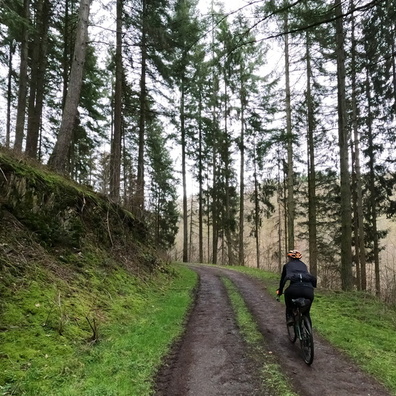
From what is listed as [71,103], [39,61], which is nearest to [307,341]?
[71,103]

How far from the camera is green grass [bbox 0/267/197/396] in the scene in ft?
12.9

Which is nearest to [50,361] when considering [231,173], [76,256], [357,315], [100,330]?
[100,330]

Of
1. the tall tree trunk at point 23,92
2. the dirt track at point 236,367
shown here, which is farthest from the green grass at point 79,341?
the tall tree trunk at point 23,92

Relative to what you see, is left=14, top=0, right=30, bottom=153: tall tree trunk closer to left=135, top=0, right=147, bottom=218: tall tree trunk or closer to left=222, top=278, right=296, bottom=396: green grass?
left=135, top=0, right=147, bottom=218: tall tree trunk

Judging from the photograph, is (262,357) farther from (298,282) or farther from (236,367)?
(298,282)

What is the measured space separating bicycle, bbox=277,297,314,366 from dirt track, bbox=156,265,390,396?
0.16 metres

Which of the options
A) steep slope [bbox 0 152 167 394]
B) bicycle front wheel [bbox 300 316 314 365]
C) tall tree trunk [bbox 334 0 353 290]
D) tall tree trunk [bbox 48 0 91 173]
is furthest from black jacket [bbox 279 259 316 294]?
tall tree trunk [bbox 48 0 91 173]

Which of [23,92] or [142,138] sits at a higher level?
[23,92]

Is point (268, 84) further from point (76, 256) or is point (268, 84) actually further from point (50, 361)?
point (50, 361)

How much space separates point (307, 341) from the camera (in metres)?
5.19

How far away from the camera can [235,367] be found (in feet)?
15.8

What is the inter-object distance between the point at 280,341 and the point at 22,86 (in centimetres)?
1489

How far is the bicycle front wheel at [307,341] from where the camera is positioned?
5020 millimetres

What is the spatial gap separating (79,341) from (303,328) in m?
4.06
